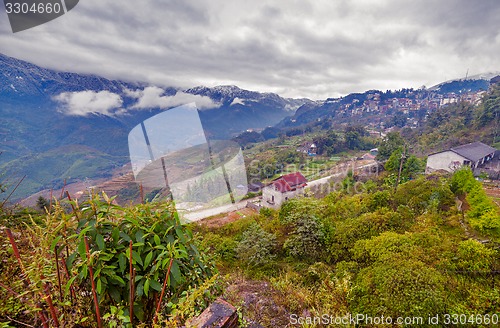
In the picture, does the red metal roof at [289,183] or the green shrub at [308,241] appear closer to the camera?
the green shrub at [308,241]

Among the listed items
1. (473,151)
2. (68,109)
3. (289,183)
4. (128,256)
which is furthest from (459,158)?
(68,109)

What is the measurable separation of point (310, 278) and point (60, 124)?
145 m

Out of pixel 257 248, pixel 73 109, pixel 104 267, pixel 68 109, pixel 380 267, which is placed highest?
pixel 68 109

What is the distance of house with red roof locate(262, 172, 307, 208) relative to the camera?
19328 millimetres

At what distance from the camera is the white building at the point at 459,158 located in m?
20.7

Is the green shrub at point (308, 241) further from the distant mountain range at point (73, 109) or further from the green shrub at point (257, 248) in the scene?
the distant mountain range at point (73, 109)

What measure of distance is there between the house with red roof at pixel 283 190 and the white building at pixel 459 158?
12314 millimetres

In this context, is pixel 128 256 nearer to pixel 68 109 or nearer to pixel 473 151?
pixel 473 151

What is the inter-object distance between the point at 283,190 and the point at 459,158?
52.8 ft

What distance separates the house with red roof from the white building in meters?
12.3

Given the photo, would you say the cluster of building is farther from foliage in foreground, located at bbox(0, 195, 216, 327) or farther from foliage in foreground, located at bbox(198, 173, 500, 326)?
foliage in foreground, located at bbox(0, 195, 216, 327)

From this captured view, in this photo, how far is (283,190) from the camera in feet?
63.4

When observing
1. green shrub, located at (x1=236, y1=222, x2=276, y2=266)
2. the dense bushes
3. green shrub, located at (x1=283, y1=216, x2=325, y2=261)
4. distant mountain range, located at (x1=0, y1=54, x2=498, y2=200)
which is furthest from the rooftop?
distant mountain range, located at (x1=0, y1=54, x2=498, y2=200)

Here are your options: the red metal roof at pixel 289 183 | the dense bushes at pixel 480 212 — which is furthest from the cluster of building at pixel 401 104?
the dense bushes at pixel 480 212
